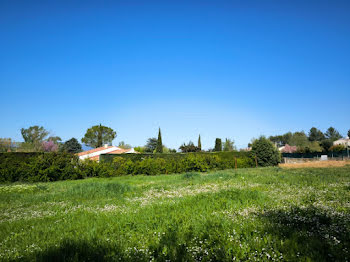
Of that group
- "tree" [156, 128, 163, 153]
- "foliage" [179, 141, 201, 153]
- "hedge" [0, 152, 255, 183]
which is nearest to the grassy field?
"hedge" [0, 152, 255, 183]

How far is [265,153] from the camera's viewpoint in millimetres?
28000

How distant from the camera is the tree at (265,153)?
28.0 metres

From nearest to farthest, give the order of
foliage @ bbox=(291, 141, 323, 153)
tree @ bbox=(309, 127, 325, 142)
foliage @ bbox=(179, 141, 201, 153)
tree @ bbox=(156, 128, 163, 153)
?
1. foliage @ bbox=(179, 141, 201, 153)
2. tree @ bbox=(156, 128, 163, 153)
3. foliage @ bbox=(291, 141, 323, 153)
4. tree @ bbox=(309, 127, 325, 142)

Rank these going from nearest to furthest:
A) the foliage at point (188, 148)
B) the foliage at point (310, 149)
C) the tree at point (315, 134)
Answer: the foliage at point (188, 148)
the foliage at point (310, 149)
the tree at point (315, 134)

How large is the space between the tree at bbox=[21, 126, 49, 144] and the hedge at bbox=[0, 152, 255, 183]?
40.1 m

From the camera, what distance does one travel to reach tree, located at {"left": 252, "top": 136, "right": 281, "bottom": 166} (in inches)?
1102

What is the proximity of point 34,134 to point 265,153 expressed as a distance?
58.1m

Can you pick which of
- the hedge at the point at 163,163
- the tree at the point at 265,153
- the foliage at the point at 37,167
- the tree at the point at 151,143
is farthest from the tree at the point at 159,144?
the foliage at the point at 37,167

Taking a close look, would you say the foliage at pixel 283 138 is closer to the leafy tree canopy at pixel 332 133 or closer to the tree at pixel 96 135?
the leafy tree canopy at pixel 332 133

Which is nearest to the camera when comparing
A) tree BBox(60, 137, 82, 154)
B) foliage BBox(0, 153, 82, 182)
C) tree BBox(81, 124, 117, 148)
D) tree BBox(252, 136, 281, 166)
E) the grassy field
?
the grassy field

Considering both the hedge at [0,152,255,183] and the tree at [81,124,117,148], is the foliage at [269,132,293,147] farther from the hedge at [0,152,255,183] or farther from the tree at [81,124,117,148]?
the hedge at [0,152,255,183]

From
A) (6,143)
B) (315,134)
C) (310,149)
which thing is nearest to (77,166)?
(6,143)

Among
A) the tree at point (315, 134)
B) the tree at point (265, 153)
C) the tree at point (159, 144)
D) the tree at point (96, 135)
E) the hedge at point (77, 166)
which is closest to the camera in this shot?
the hedge at point (77, 166)

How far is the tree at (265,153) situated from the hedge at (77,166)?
657 cm
